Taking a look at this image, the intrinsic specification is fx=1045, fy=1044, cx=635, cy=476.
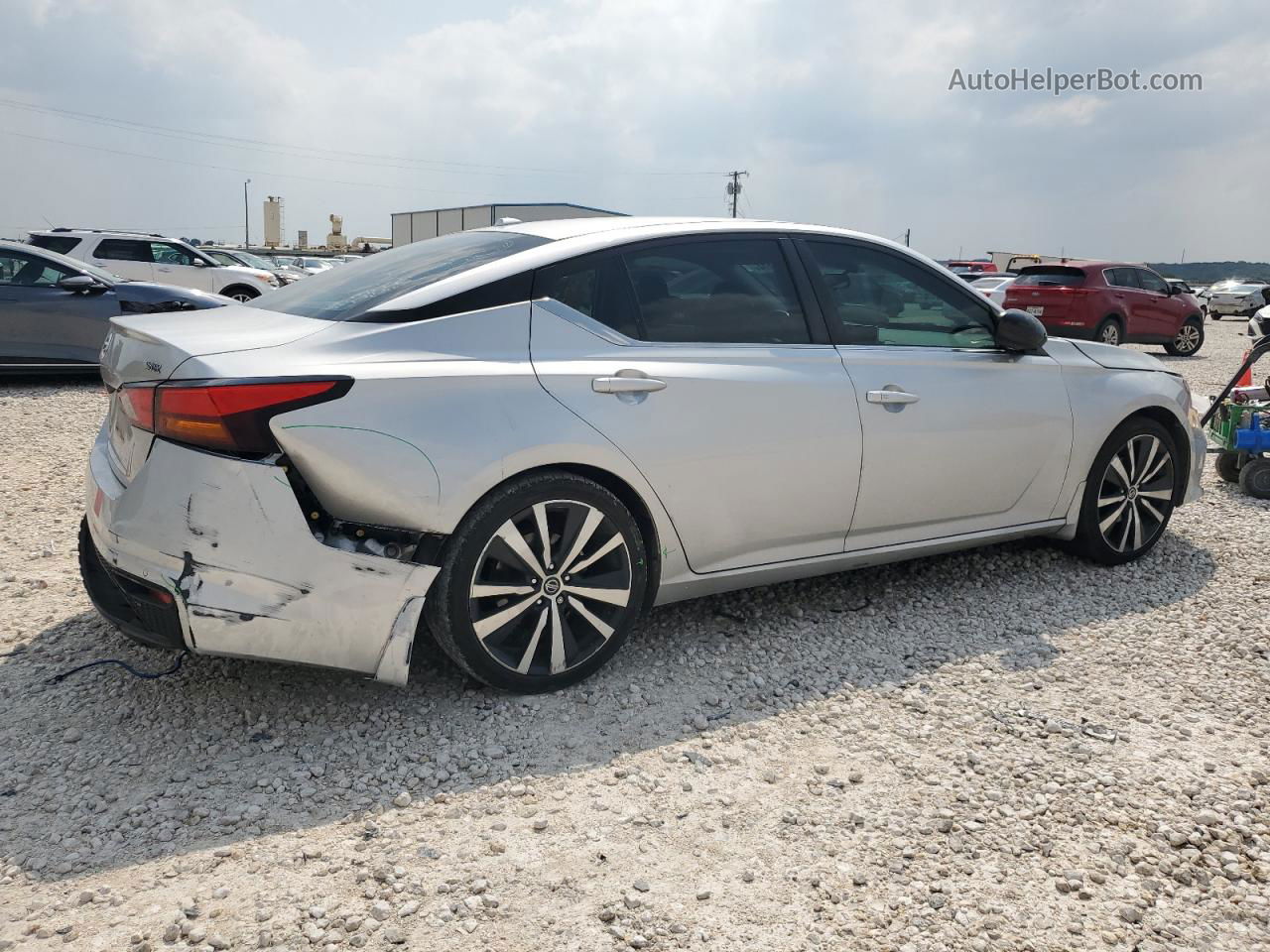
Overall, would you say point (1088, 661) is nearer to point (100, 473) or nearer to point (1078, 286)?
point (100, 473)

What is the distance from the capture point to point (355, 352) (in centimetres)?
303

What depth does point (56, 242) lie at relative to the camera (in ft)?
48.9

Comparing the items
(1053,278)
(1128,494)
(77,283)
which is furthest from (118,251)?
(1128,494)

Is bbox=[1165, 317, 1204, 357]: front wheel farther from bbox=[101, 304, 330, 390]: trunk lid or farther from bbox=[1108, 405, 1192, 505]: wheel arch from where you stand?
bbox=[101, 304, 330, 390]: trunk lid

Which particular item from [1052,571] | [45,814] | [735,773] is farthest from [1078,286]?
[45,814]

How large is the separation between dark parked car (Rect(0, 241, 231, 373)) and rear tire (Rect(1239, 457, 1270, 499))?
8518mm

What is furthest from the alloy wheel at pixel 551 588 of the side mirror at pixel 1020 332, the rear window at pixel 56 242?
the rear window at pixel 56 242

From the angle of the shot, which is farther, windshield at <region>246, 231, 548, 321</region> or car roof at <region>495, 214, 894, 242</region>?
car roof at <region>495, 214, 894, 242</region>

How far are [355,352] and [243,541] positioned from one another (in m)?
0.62

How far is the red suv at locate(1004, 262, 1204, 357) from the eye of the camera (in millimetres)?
17234

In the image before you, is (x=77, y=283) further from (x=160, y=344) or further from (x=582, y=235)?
(x=582, y=235)

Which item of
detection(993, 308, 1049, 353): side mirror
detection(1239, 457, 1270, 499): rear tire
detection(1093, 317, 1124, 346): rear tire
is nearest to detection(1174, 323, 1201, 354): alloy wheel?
detection(1093, 317, 1124, 346): rear tire

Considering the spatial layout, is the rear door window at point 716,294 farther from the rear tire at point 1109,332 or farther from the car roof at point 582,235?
the rear tire at point 1109,332

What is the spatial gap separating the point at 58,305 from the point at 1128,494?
955 cm
